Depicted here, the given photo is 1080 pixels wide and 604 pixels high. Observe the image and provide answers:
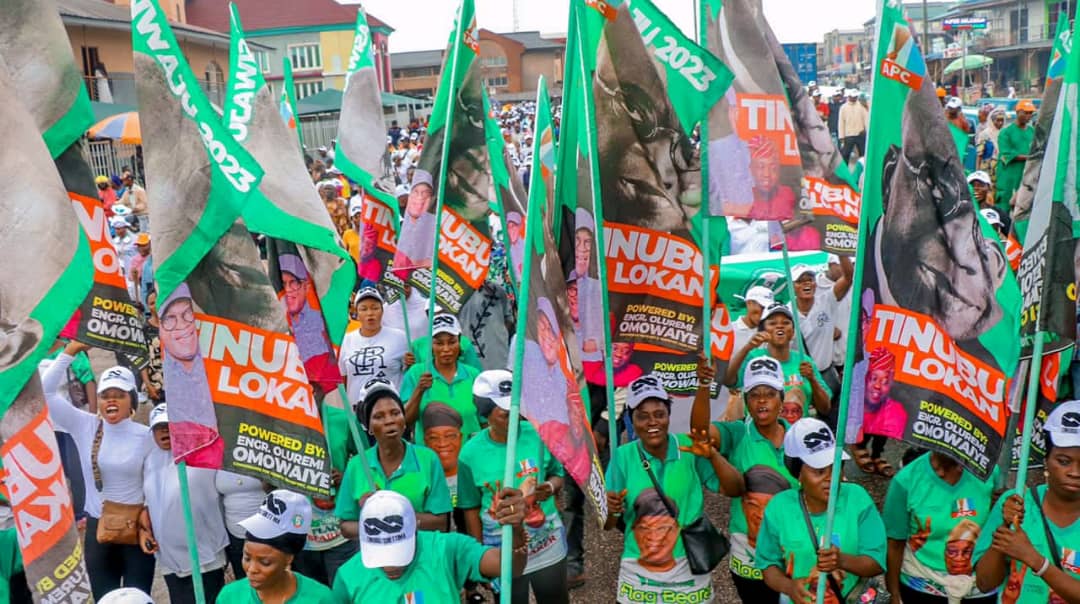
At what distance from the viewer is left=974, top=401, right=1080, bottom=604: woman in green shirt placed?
4.32 metres

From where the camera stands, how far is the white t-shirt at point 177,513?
5.82 m

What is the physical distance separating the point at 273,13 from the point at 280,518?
77.1 m

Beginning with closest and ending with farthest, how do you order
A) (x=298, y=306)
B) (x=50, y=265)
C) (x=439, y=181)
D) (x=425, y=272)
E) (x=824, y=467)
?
(x=50, y=265) → (x=824, y=467) → (x=298, y=306) → (x=439, y=181) → (x=425, y=272)

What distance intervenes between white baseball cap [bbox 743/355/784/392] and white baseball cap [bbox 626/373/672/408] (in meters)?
0.62

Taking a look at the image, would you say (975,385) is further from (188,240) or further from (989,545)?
(188,240)

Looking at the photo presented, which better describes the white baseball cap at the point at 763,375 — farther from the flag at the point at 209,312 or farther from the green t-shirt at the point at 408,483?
the flag at the point at 209,312

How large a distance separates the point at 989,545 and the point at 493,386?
2.55m

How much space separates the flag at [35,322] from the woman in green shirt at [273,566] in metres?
0.62

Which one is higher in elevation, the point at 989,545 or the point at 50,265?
the point at 50,265

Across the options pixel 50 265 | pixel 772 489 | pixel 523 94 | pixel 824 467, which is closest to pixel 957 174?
pixel 824 467

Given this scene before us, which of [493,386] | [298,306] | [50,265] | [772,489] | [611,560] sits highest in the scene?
[50,265]

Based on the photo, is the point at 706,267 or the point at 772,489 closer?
the point at 772,489

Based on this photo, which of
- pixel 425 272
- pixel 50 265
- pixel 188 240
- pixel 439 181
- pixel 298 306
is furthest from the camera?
pixel 425 272

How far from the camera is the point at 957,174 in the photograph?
15.3 feet
